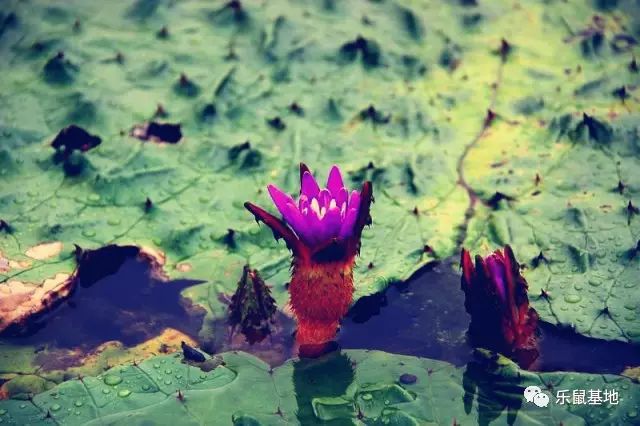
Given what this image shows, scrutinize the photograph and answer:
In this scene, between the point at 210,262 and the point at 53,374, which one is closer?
the point at 53,374

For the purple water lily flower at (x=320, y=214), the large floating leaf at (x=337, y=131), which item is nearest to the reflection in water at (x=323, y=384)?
the large floating leaf at (x=337, y=131)

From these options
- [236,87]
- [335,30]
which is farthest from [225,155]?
[335,30]

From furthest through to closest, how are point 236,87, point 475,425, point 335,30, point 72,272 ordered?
point 335,30 < point 236,87 < point 72,272 < point 475,425

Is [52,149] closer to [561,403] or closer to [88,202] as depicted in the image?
[88,202]

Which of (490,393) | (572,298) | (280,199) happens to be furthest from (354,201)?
(572,298)

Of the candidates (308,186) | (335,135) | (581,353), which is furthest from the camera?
(335,135)

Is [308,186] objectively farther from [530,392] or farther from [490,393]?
[530,392]

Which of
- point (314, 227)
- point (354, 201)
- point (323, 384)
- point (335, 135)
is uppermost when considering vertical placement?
point (354, 201)
